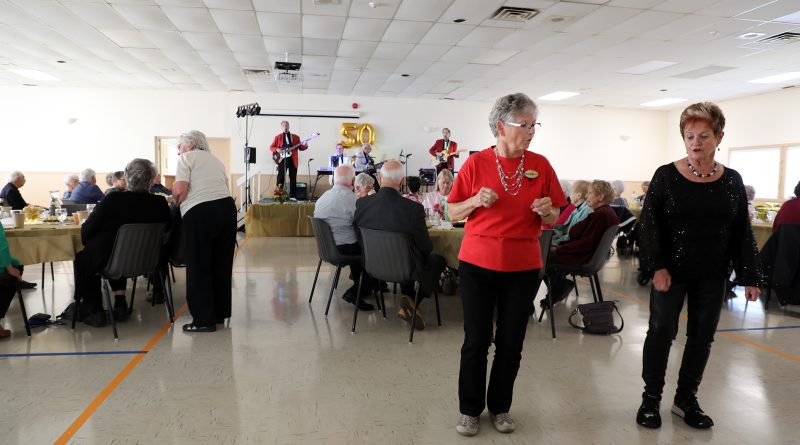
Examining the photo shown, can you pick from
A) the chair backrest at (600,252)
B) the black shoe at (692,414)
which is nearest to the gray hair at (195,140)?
the chair backrest at (600,252)

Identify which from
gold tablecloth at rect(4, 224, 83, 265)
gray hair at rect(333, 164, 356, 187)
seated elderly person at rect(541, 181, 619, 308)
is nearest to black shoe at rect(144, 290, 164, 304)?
gold tablecloth at rect(4, 224, 83, 265)

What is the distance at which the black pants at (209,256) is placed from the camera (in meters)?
3.64

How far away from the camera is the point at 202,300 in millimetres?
3752

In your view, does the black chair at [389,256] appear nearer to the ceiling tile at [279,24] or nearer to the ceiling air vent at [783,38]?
the ceiling tile at [279,24]

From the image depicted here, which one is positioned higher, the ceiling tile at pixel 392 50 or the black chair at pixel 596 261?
the ceiling tile at pixel 392 50

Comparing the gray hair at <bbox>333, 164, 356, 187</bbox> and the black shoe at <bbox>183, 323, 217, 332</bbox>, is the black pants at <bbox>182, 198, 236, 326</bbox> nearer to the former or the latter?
the black shoe at <bbox>183, 323, 217, 332</bbox>

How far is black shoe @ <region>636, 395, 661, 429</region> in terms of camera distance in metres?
2.38

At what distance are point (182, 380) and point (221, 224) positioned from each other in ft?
3.92

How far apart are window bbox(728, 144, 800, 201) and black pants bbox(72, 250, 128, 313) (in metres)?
13.7

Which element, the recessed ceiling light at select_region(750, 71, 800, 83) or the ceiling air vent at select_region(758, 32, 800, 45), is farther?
the recessed ceiling light at select_region(750, 71, 800, 83)

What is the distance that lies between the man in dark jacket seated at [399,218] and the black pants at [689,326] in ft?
5.16

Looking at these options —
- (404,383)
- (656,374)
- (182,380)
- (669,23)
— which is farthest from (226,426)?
(669,23)

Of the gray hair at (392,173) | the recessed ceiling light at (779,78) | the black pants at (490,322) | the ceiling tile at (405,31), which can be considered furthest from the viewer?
the recessed ceiling light at (779,78)

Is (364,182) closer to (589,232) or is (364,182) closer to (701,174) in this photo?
(589,232)
